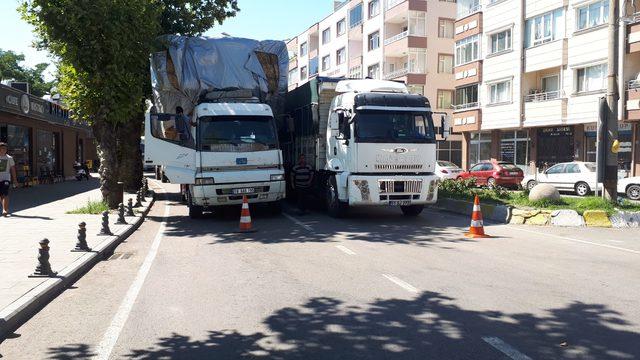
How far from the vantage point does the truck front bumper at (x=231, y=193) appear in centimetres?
1363

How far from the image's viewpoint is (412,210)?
1504cm

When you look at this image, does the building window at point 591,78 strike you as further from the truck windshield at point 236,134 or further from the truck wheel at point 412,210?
the truck windshield at point 236,134

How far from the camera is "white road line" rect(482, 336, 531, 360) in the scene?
4.43m

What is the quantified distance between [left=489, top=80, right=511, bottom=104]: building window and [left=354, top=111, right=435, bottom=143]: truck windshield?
72.5 ft

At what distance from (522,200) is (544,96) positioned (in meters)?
18.3

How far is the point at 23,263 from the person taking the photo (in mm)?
8156

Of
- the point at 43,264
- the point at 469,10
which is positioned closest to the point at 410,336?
the point at 43,264

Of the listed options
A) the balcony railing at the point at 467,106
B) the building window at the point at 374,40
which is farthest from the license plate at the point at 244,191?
the building window at the point at 374,40

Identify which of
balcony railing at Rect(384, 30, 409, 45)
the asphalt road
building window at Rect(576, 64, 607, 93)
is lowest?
the asphalt road

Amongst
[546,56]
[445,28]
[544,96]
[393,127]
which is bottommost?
[393,127]

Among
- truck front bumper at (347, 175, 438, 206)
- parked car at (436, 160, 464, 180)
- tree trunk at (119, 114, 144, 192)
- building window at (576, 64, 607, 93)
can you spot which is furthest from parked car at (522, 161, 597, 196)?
tree trunk at (119, 114, 144, 192)

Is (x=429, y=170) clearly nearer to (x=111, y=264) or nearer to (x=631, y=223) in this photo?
(x=631, y=223)

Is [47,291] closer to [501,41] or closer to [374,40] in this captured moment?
[501,41]

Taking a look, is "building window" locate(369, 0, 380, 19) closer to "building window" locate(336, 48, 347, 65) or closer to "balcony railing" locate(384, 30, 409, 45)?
"balcony railing" locate(384, 30, 409, 45)
